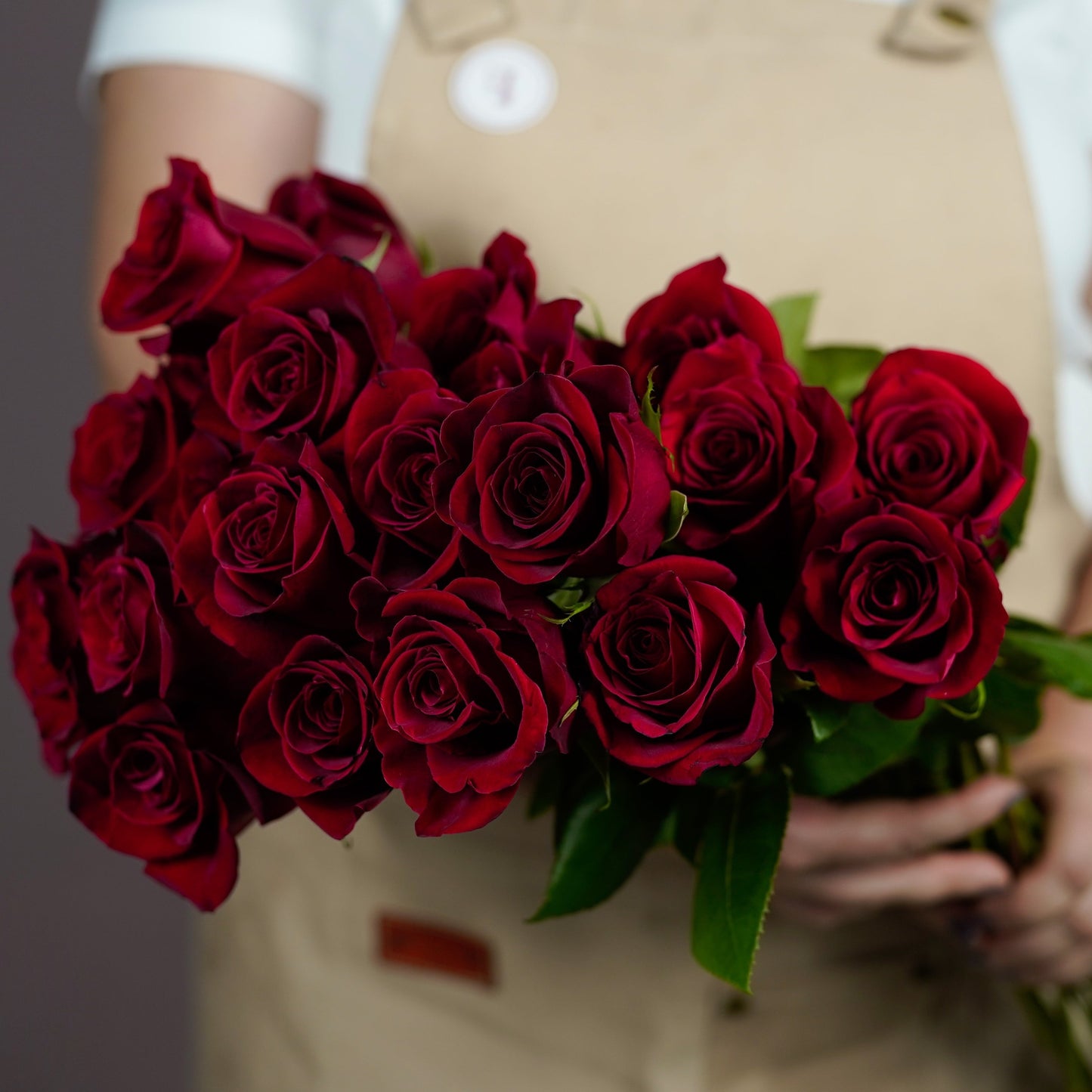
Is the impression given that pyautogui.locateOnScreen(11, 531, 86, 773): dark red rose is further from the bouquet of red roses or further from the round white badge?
the round white badge

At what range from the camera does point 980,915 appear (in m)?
0.49

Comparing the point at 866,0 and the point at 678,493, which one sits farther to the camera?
the point at 866,0

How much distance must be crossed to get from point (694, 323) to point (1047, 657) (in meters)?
0.18

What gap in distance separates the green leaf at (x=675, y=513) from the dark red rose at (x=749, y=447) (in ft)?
0.06

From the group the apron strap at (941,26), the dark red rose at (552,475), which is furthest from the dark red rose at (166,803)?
the apron strap at (941,26)

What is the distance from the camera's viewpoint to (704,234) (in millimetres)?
531

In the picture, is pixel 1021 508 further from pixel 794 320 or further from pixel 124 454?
pixel 124 454

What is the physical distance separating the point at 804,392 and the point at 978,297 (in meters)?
0.28

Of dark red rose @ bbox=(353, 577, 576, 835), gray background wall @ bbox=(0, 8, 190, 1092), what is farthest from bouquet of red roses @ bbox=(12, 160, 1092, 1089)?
gray background wall @ bbox=(0, 8, 190, 1092)

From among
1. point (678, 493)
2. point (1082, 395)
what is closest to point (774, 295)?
point (1082, 395)

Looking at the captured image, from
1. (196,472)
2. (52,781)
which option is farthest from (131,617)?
(52,781)

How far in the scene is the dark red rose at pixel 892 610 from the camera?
27cm

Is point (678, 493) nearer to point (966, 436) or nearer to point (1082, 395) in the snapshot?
point (966, 436)

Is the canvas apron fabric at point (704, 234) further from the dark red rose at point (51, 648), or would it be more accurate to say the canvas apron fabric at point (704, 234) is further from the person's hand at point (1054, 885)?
the dark red rose at point (51, 648)
